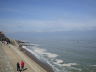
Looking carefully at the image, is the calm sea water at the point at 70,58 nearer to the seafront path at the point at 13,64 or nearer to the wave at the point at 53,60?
the wave at the point at 53,60

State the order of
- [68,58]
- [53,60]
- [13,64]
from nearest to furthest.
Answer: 1. [13,64]
2. [53,60]
3. [68,58]

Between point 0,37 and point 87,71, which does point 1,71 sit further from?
point 0,37

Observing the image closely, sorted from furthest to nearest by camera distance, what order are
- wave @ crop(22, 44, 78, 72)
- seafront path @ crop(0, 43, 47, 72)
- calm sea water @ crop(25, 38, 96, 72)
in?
wave @ crop(22, 44, 78, 72)
calm sea water @ crop(25, 38, 96, 72)
seafront path @ crop(0, 43, 47, 72)

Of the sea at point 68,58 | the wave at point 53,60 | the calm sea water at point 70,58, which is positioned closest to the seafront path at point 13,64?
the wave at point 53,60

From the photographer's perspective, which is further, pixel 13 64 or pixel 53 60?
pixel 53 60

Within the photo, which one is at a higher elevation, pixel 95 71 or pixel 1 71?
pixel 1 71

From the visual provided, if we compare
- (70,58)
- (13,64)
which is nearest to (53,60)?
(70,58)

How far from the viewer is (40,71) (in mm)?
27172

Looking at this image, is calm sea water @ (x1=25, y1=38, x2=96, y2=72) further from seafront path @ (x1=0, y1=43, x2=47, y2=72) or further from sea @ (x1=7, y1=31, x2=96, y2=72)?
seafront path @ (x1=0, y1=43, x2=47, y2=72)

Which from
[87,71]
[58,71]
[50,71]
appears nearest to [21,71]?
[50,71]

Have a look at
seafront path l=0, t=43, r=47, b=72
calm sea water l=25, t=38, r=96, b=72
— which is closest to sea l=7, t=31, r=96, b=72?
calm sea water l=25, t=38, r=96, b=72

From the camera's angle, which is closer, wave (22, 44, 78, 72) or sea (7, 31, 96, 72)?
sea (7, 31, 96, 72)

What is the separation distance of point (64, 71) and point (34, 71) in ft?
26.2

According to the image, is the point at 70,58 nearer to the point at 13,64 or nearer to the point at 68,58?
the point at 68,58
